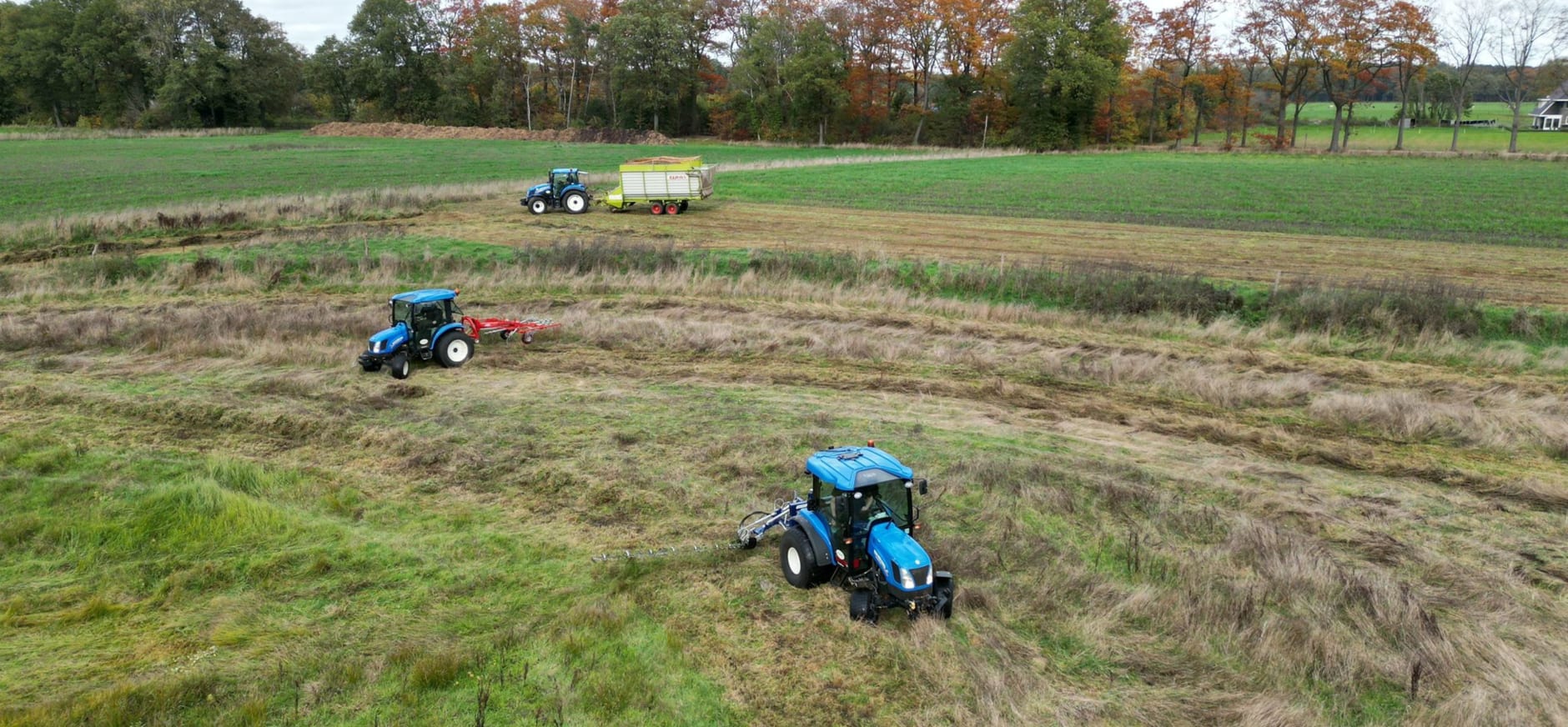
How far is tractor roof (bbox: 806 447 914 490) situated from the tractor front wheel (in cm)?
63

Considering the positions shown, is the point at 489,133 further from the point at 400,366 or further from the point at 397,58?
the point at 400,366

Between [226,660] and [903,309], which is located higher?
[903,309]

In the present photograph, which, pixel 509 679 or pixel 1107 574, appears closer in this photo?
pixel 509 679

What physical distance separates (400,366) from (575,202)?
2094cm

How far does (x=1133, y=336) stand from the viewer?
715 inches

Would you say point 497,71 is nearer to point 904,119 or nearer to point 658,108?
point 658,108

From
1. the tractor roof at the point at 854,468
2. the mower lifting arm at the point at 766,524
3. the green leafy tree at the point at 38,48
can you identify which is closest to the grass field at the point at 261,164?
the green leafy tree at the point at 38,48

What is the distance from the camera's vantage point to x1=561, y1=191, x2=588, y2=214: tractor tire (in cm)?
3547

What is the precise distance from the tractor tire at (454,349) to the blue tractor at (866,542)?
9606mm

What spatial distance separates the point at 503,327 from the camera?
1777 centimetres

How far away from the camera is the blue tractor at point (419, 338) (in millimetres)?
15867

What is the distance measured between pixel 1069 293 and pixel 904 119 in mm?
70256

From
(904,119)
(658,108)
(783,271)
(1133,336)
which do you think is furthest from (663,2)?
(1133,336)

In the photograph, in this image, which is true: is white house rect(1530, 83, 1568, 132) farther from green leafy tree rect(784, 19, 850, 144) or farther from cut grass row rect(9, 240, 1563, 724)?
cut grass row rect(9, 240, 1563, 724)
